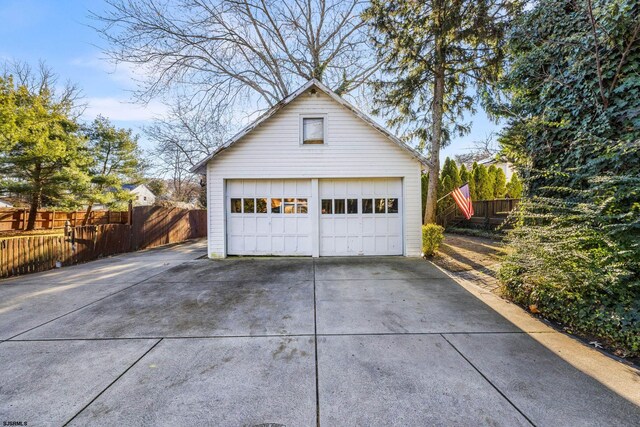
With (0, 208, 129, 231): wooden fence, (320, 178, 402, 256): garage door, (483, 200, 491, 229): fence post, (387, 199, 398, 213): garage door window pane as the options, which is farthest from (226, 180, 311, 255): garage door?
(483, 200, 491, 229): fence post

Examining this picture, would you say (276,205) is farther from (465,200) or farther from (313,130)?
(465,200)

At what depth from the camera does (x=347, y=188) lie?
8.54 m

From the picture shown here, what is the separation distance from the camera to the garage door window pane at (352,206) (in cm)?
852

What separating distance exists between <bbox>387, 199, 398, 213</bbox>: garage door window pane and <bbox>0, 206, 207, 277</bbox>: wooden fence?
9.89m

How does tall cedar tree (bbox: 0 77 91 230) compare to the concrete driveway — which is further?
tall cedar tree (bbox: 0 77 91 230)

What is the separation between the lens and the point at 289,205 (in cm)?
858

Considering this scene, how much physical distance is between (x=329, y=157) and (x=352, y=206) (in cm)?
176

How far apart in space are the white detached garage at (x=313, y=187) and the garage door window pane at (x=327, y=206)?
33 mm

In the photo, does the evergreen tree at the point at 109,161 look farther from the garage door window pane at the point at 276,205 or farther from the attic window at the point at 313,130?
the attic window at the point at 313,130

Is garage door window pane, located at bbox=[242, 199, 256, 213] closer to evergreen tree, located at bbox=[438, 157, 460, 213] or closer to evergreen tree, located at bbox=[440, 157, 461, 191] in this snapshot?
evergreen tree, located at bbox=[438, 157, 460, 213]

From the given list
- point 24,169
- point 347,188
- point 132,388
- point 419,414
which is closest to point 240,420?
point 132,388

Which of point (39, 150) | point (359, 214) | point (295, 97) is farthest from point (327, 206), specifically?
point (39, 150)

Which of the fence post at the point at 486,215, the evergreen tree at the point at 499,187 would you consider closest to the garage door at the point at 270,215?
the fence post at the point at 486,215

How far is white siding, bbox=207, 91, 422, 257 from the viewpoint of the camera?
8.35 m
